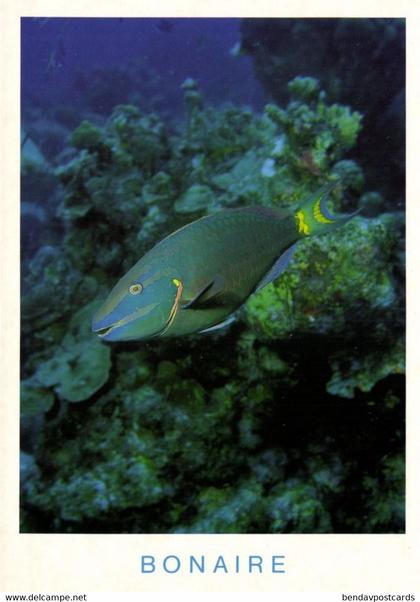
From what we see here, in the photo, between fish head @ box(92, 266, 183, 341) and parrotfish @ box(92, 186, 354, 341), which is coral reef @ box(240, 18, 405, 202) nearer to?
parrotfish @ box(92, 186, 354, 341)

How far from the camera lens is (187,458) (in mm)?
2520

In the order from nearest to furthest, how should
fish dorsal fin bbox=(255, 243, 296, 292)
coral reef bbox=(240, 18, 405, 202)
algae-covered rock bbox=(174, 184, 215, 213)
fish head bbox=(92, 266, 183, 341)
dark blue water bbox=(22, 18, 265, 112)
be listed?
fish head bbox=(92, 266, 183, 341) → fish dorsal fin bbox=(255, 243, 296, 292) → algae-covered rock bbox=(174, 184, 215, 213) → coral reef bbox=(240, 18, 405, 202) → dark blue water bbox=(22, 18, 265, 112)

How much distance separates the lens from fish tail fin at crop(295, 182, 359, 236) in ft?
5.11

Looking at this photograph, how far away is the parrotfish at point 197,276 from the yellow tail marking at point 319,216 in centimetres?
10

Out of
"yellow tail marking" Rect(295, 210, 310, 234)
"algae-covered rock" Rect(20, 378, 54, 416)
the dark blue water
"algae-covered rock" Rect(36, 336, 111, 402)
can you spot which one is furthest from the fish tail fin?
the dark blue water

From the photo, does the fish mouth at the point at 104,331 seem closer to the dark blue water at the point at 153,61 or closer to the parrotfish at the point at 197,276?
the parrotfish at the point at 197,276

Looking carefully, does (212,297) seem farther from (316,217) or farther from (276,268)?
(316,217)

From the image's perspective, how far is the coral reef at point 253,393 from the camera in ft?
7.85

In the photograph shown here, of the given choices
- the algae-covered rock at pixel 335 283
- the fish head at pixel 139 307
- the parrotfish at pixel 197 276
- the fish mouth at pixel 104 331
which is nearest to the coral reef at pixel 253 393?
the algae-covered rock at pixel 335 283
